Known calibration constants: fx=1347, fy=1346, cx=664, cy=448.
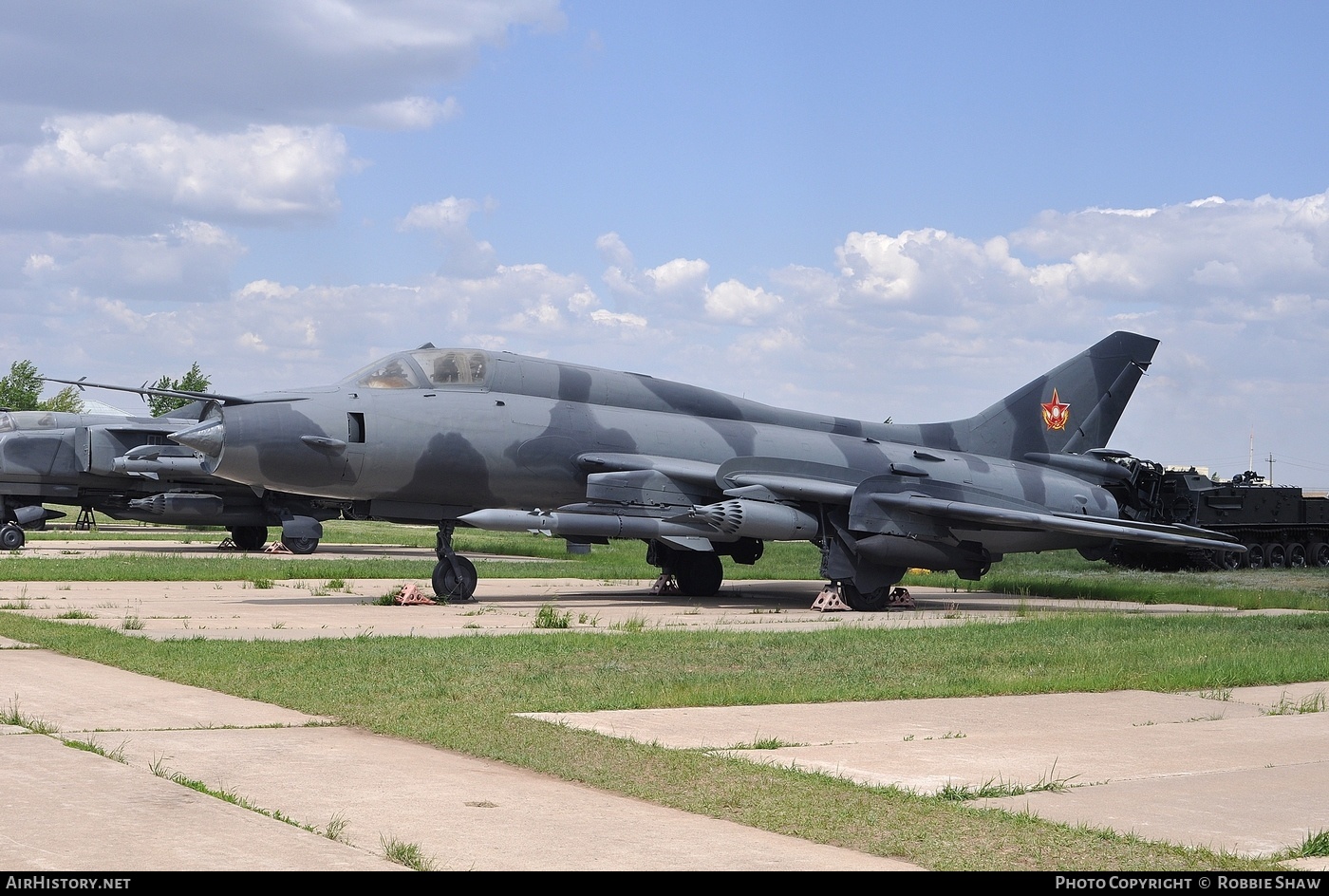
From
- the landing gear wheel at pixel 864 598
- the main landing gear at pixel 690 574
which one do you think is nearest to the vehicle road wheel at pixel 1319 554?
the landing gear wheel at pixel 864 598

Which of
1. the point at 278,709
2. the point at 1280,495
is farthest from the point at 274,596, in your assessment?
the point at 1280,495

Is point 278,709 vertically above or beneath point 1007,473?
beneath

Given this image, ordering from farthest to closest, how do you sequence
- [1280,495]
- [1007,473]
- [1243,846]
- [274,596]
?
[1280,495]
[1007,473]
[274,596]
[1243,846]

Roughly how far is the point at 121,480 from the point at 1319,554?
30.3 meters

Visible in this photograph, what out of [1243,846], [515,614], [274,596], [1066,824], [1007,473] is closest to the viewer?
[1243,846]

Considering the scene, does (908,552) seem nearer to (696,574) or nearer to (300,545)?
(696,574)

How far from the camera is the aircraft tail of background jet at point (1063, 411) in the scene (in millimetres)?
22297

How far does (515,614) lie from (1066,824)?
1099 centimetres

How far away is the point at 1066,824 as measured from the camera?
5355 mm

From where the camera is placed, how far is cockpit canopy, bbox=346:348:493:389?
17.2 metres

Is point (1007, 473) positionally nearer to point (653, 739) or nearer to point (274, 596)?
point (274, 596)

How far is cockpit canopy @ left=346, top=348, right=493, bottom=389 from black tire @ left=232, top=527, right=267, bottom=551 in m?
16.2

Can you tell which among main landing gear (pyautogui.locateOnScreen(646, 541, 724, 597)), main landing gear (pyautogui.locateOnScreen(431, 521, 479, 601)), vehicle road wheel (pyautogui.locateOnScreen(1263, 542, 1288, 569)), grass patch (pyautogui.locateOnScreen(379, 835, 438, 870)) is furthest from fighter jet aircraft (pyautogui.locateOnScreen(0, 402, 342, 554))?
grass patch (pyautogui.locateOnScreen(379, 835, 438, 870))

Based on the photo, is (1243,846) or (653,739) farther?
(653,739)
